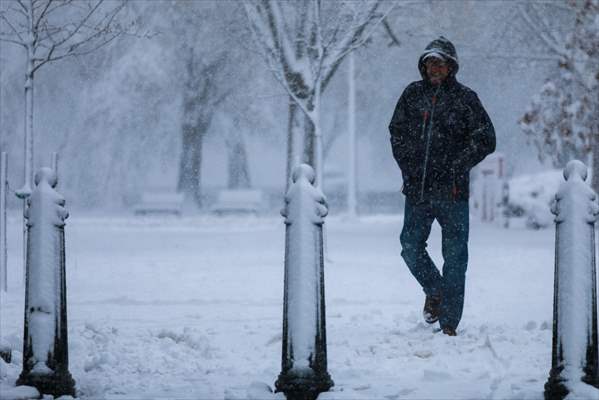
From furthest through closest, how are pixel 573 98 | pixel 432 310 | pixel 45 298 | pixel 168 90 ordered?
pixel 168 90 < pixel 573 98 < pixel 432 310 < pixel 45 298

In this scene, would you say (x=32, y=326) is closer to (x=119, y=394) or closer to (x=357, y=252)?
(x=119, y=394)

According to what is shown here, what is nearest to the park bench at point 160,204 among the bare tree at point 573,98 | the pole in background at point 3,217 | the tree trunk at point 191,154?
the tree trunk at point 191,154

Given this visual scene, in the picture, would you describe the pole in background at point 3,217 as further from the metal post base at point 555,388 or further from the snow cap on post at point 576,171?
the metal post base at point 555,388

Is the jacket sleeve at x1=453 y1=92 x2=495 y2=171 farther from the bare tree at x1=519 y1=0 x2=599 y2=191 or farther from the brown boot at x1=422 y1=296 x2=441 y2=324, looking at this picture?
the bare tree at x1=519 y1=0 x2=599 y2=191

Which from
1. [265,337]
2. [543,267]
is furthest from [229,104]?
[265,337]

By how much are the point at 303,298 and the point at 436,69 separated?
259cm

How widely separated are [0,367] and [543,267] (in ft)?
31.9

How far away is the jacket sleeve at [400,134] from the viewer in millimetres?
6781

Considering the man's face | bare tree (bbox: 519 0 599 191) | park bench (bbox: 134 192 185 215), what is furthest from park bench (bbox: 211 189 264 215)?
the man's face

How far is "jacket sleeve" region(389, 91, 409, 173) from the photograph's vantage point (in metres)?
6.78

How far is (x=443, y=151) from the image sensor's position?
6723mm

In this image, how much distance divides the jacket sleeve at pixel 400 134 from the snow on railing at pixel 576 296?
7.30 feet

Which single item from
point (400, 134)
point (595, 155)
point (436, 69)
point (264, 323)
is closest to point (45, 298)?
point (400, 134)

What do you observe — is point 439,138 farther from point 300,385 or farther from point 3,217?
point 3,217
